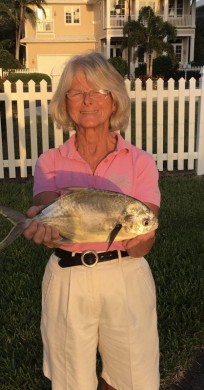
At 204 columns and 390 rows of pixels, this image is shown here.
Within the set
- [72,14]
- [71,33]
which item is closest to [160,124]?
[71,33]

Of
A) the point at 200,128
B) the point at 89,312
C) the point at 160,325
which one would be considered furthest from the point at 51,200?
the point at 200,128

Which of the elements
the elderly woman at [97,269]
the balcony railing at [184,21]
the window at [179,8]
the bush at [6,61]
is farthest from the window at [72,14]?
the elderly woman at [97,269]

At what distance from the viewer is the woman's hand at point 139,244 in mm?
1891

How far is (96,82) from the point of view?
2.03 meters

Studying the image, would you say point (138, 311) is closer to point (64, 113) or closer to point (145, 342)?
point (145, 342)

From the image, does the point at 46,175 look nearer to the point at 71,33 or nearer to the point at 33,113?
the point at 33,113

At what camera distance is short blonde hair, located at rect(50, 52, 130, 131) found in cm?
203

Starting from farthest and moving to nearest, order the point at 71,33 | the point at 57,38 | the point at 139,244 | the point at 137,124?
the point at 71,33 → the point at 57,38 → the point at 137,124 → the point at 139,244

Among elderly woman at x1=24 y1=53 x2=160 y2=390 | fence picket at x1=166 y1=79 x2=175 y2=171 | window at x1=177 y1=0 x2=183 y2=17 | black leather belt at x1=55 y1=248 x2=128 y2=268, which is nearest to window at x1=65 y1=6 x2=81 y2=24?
window at x1=177 y1=0 x2=183 y2=17

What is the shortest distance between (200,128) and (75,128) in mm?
6107

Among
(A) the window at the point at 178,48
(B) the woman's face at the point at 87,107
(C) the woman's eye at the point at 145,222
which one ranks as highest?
(A) the window at the point at 178,48

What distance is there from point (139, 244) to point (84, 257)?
0.77 ft

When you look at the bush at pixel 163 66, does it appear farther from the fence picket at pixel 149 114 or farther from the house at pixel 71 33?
the fence picket at pixel 149 114

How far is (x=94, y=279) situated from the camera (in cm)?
203
